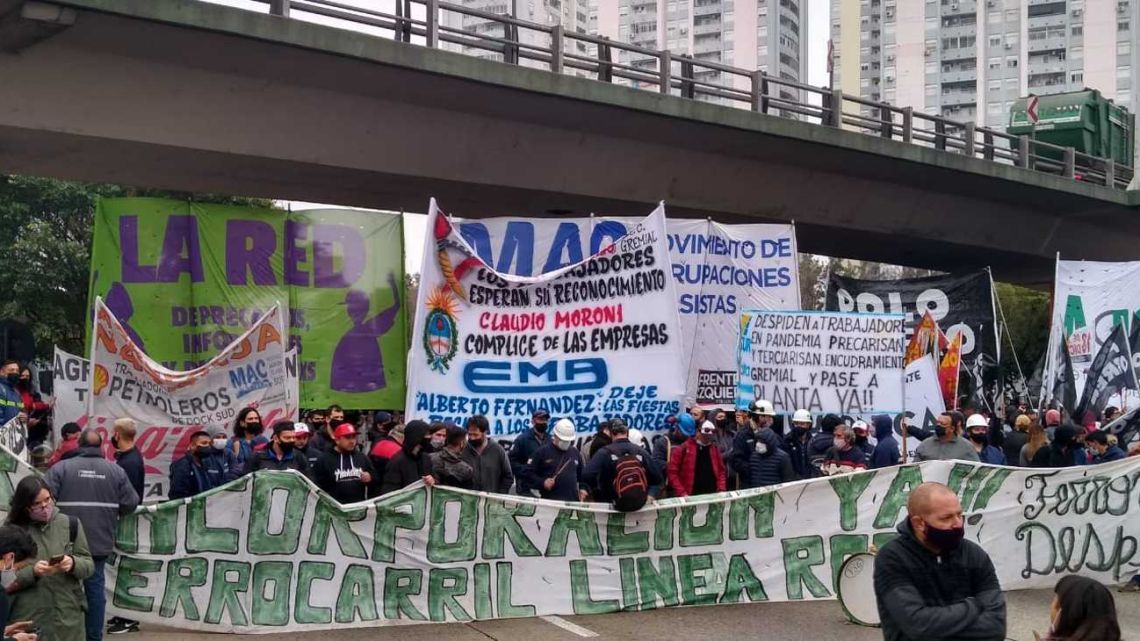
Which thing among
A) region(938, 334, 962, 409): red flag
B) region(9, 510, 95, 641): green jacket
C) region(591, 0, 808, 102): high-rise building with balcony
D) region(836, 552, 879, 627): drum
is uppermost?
region(591, 0, 808, 102): high-rise building with balcony

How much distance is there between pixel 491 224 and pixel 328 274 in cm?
281

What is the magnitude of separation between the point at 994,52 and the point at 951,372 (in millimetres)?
110724

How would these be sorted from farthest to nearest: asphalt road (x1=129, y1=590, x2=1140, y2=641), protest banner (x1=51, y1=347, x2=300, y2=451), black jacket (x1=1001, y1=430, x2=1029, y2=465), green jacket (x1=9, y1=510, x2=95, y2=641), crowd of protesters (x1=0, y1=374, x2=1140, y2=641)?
black jacket (x1=1001, y1=430, x2=1029, y2=465) < protest banner (x1=51, y1=347, x2=300, y2=451) < asphalt road (x1=129, y1=590, x2=1140, y2=641) < crowd of protesters (x1=0, y1=374, x2=1140, y2=641) < green jacket (x1=9, y1=510, x2=95, y2=641)

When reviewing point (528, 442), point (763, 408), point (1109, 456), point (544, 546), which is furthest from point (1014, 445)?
point (544, 546)

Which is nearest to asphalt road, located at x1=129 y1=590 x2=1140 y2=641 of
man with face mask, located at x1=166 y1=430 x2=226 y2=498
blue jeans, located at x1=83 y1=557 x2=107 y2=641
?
blue jeans, located at x1=83 y1=557 x2=107 y2=641

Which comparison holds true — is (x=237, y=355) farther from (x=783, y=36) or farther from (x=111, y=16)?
(x=783, y=36)

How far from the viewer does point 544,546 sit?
10.3 m

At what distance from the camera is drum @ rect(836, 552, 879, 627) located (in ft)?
32.1

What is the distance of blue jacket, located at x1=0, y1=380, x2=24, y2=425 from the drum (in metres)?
7.85

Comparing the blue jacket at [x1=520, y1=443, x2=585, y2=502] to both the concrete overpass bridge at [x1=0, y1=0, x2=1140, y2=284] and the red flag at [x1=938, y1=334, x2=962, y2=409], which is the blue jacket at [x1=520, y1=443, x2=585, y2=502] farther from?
the red flag at [x1=938, y1=334, x2=962, y2=409]

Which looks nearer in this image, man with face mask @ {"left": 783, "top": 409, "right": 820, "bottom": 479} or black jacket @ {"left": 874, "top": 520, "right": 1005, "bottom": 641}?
black jacket @ {"left": 874, "top": 520, "right": 1005, "bottom": 641}

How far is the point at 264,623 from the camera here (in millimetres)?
9484

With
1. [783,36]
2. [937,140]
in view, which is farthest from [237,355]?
[783,36]

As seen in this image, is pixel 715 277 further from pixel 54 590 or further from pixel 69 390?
pixel 54 590
